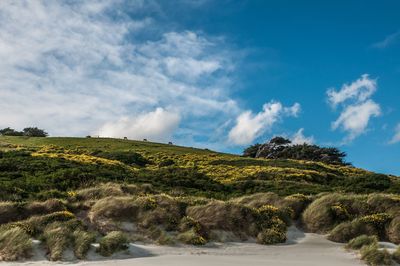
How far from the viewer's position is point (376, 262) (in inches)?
530

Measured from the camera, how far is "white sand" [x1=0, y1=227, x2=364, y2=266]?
40.6 ft

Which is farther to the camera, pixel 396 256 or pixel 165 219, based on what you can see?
pixel 165 219

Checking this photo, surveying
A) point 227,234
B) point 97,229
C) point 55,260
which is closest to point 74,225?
point 97,229

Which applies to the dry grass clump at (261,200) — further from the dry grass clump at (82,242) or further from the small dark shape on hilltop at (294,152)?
the small dark shape on hilltop at (294,152)

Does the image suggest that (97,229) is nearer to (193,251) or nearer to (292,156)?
(193,251)

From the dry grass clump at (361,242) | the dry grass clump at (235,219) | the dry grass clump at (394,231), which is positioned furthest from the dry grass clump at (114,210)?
the dry grass clump at (394,231)

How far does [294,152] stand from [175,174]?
153 ft

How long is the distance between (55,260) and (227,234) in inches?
247

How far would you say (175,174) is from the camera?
129ft

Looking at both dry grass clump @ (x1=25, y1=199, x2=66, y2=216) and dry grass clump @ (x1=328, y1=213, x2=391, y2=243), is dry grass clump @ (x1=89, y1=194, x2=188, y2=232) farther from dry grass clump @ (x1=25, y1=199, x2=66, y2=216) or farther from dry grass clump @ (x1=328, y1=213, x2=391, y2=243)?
dry grass clump @ (x1=328, y1=213, x2=391, y2=243)

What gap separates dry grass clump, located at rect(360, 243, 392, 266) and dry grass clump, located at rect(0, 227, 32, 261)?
9.25 meters

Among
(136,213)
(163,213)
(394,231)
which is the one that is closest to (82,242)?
(136,213)

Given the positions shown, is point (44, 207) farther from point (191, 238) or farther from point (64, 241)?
point (191, 238)

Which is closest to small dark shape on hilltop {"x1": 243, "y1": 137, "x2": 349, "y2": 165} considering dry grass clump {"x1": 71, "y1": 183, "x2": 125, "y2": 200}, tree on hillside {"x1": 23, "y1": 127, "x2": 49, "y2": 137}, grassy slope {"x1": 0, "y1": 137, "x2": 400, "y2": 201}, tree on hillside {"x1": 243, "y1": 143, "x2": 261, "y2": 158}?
tree on hillside {"x1": 243, "y1": 143, "x2": 261, "y2": 158}
